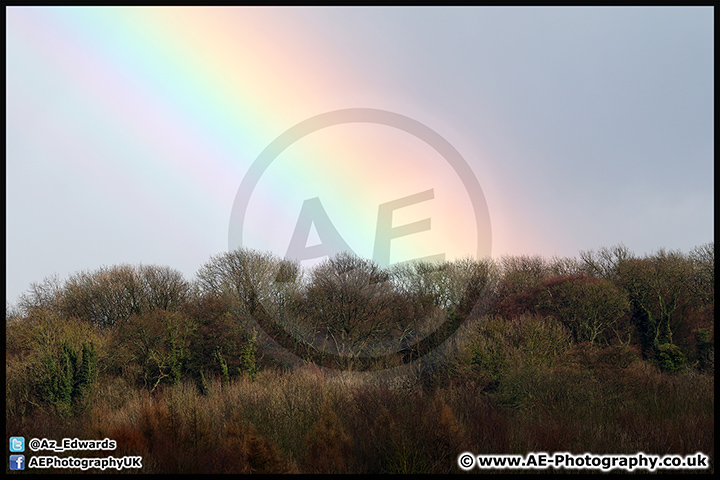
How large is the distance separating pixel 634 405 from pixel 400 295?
2477cm

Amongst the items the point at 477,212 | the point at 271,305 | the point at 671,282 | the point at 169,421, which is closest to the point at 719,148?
the point at 169,421

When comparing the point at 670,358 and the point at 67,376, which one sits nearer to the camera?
the point at 67,376

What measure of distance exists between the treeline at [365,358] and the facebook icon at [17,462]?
6.13 ft

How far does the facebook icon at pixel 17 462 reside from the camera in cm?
1302

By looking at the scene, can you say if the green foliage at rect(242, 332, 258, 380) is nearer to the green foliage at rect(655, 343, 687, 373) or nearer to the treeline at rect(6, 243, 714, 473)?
the treeline at rect(6, 243, 714, 473)

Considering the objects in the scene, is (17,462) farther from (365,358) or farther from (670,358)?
(670,358)

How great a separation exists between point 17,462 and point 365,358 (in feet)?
84.2

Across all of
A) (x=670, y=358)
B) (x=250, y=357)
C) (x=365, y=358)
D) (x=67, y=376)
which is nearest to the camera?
(x=67, y=376)

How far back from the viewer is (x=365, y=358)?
36.6 metres

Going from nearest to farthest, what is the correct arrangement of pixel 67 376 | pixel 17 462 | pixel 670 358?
pixel 17 462, pixel 67 376, pixel 670 358

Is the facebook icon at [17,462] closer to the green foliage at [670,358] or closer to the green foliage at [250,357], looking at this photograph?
the green foliage at [250,357]

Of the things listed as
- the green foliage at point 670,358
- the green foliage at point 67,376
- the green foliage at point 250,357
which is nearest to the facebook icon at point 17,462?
the green foliage at point 67,376

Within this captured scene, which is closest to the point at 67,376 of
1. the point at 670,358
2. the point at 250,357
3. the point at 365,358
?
the point at 250,357

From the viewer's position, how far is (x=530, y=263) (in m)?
53.9
